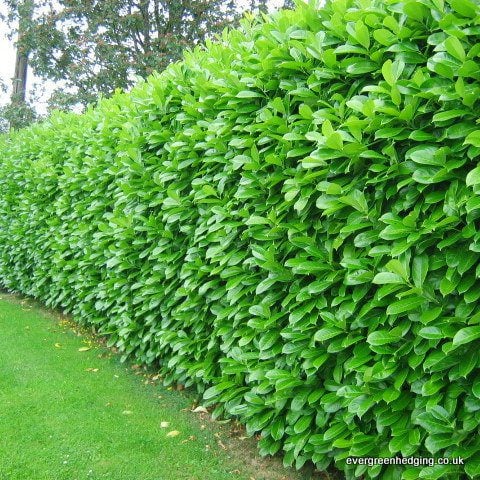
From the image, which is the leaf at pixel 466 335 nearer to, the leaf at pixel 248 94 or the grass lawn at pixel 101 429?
the grass lawn at pixel 101 429

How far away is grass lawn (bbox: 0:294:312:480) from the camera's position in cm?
316

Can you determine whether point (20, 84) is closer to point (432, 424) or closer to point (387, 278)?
point (387, 278)

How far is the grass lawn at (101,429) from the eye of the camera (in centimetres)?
316

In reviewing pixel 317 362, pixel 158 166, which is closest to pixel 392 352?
pixel 317 362

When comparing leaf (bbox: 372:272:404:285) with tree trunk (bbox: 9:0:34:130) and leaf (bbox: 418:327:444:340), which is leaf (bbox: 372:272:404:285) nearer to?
leaf (bbox: 418:327:444:340)

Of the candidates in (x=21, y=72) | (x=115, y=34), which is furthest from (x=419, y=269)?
(x=21, y=72)

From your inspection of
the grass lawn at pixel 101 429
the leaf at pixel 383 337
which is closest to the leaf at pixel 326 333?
the leaf at pixel 383 337

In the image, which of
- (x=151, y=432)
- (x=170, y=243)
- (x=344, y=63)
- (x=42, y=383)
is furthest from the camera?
(x=42, y=383)

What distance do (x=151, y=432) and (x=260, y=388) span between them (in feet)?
3.60

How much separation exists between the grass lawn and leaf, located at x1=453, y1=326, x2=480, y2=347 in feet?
5.20

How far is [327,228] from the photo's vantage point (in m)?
2.72

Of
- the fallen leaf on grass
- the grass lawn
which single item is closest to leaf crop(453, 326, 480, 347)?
the grass lawn

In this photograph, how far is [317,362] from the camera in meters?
2.72

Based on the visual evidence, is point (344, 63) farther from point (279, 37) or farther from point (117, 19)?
point (117, 19)
